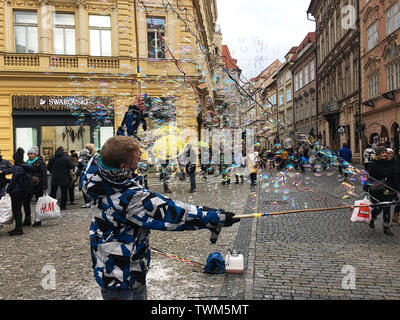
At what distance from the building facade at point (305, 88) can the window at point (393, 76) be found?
48.4 feet

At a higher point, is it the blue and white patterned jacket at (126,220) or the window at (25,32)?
the window at (25,32)

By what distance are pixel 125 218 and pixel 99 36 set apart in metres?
17.4

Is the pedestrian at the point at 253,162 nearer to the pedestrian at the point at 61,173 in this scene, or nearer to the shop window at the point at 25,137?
the pedestrian at the point at 61,173

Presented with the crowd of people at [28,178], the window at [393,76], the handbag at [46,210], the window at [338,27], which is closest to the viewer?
the crowd of people at [28,178]

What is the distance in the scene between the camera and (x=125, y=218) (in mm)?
1995

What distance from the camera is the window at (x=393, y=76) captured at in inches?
741

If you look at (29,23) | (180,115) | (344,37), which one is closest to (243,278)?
(180,115)

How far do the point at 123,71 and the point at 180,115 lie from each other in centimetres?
594

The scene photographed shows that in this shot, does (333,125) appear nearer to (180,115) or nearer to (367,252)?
(180,115)

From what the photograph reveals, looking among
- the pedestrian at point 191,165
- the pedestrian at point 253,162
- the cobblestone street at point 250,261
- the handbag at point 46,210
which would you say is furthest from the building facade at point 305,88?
A: the handbag at point 46,210

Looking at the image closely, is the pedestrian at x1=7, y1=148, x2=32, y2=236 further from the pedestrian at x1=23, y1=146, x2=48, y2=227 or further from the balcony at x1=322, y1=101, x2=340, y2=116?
the balcony at x1=322, y1=101, x2=340, y2=116

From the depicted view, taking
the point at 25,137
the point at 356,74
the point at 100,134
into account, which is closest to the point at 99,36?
the point at 100,134

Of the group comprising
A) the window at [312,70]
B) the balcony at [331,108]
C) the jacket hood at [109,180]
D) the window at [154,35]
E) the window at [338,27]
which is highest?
the window at [338,27]

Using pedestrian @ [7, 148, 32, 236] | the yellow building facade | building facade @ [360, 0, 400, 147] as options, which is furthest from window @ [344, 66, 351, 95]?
pedestrian @ [7, 148, 32, 236]
